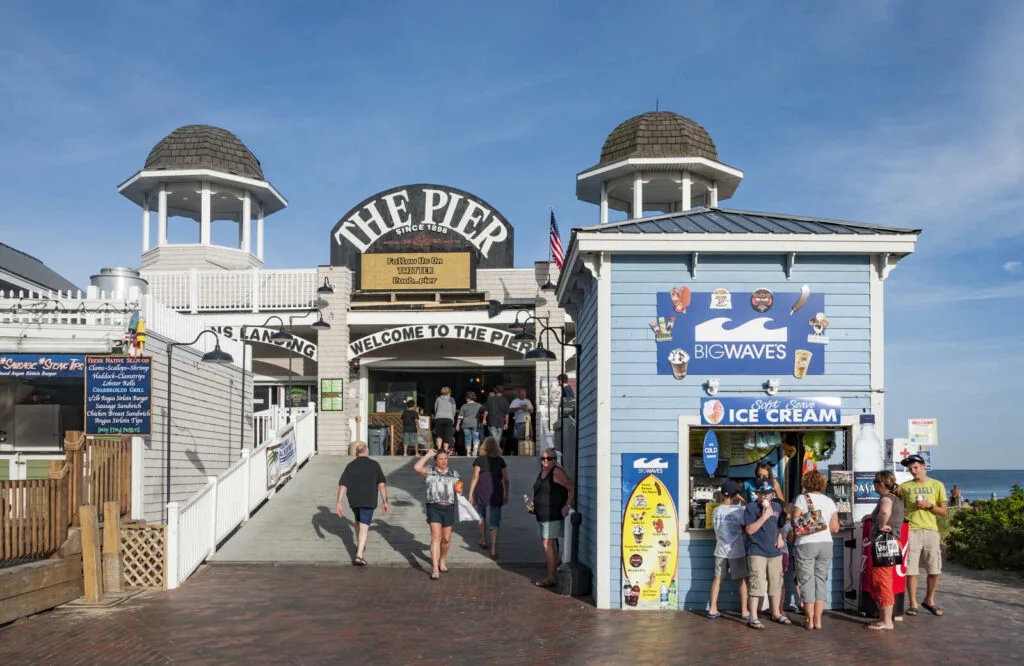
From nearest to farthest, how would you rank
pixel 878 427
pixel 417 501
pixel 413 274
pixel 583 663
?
pixel 583 663
pixel 878 427
pixel 417 501
pixel 413 274

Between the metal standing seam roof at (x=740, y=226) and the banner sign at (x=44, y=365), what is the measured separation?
818cm

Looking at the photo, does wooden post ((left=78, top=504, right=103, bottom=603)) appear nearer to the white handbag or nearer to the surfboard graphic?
the white handbag

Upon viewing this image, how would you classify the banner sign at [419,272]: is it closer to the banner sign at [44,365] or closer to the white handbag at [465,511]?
the banner sign at [44,365]

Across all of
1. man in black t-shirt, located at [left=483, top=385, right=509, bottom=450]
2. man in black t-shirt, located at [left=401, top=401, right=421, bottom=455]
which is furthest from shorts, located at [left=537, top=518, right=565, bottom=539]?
man in black t-shirt, located at [left=401, top=401, right=421, bottom=455]

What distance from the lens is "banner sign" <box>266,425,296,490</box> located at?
701 inches

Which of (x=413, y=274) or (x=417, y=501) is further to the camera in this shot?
(x=413, y=274)

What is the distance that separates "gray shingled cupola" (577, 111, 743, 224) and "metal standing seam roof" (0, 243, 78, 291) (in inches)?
530

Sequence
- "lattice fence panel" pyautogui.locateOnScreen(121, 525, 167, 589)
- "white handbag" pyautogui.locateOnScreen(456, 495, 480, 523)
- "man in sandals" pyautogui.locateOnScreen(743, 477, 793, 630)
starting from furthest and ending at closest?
"white handbag" pyautogui.locateOnScreen(456, 495, 480, 523) < "lattice fence panel" pyautogui.locateOnScreen(121, 525, 167, 589) < "man in sandals" pyautogui.locateOnScreen(743, 477, 793, 630)

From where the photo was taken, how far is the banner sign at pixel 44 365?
14883 millimetres

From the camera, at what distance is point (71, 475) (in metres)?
11.5

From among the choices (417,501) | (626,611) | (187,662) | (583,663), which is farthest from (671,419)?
(417,501)

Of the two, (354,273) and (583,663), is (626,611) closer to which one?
(583,663)

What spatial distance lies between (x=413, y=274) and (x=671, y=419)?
1496 centimetres

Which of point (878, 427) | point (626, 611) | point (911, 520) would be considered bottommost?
point (626, 611)
